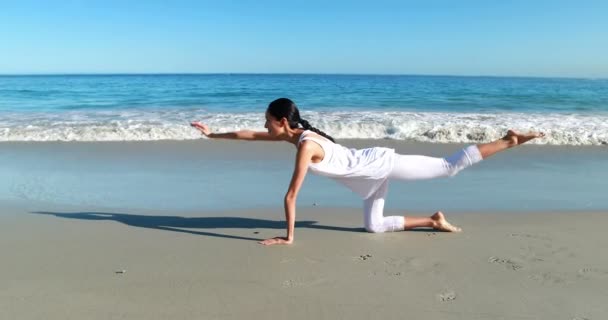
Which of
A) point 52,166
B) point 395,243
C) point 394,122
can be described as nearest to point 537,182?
point 395,243

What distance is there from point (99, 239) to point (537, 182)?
5507 millimetres

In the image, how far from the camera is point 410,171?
427 centimetres

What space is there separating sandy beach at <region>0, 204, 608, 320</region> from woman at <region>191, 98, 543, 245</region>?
0.58 feet

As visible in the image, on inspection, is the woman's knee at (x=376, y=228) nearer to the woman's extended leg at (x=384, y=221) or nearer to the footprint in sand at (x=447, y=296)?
the woman's extended leg at (x=384, y=221)

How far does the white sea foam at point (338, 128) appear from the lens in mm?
10703

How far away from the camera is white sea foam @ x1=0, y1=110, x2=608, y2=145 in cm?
1070

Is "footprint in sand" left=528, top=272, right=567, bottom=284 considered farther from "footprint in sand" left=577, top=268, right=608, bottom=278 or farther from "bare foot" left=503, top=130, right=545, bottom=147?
"bare foot" left=503, top=130, right=545, bottom=147

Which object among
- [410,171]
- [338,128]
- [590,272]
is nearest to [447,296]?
[590,272]

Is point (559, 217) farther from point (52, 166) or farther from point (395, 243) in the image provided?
point (52, 166)

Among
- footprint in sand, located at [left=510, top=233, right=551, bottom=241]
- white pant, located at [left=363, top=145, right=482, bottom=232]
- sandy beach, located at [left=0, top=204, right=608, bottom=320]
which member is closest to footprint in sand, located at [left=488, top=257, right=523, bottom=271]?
sandy beach, located at [left=0, top=204, right=608, bottom=320]

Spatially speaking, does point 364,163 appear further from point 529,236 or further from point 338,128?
point 338,128

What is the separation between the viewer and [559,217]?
4.95 metres

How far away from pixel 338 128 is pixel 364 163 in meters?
8.04

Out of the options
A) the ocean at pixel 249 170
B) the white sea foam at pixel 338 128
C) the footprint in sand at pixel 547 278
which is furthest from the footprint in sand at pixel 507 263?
the white sea foam at pixel 338 128
